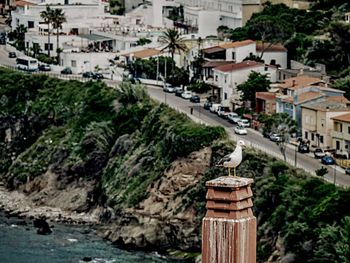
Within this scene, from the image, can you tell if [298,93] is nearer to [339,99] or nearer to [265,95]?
[339,99]

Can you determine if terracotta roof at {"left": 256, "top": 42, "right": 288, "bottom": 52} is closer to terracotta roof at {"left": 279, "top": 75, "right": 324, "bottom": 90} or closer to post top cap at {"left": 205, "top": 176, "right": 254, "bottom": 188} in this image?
terracotta roof at {"left": 279, "top": 75, "right": 324, "bottom": 90}

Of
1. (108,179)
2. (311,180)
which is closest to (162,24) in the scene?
(108,179)

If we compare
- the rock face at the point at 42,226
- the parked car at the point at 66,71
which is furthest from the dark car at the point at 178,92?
the rock face at the point at 42,226

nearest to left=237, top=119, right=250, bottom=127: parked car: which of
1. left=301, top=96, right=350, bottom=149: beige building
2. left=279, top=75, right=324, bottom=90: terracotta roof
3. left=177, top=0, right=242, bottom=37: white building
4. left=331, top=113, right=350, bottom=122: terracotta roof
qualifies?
left=279, top=75, right=324, bottom=90: terracotta roof

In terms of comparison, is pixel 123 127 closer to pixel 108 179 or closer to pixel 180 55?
pixel 108 179

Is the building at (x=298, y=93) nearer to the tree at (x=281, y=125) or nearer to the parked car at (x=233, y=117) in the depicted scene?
the tree at (x=281, y=125)

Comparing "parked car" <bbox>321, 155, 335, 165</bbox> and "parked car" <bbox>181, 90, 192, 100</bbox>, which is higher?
"parked car" <bbox>181, 90, 192, 100</bbox>

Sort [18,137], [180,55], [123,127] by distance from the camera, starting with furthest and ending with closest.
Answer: [180,55], [18,137], [123,127]
